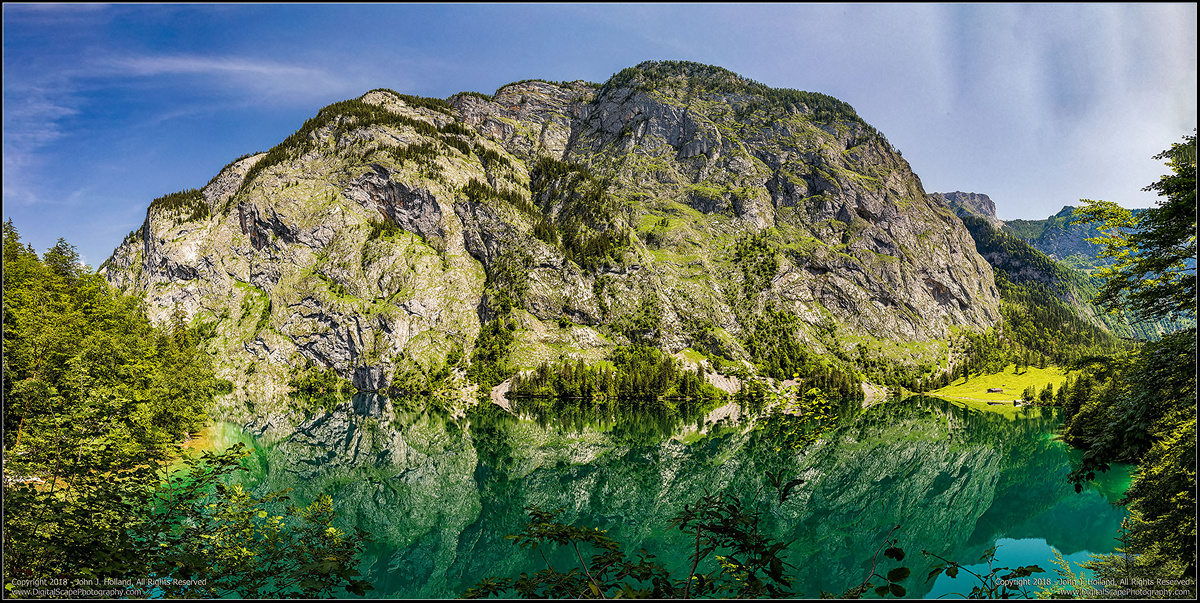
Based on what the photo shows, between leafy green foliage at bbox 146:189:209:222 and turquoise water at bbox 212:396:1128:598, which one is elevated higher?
leafy green foliage at bbox 146:189:209:222

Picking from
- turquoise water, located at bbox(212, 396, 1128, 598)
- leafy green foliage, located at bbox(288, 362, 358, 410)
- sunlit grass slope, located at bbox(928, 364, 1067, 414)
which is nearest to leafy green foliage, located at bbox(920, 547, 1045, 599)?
turquoise water, located at bbox(212, 396, 1128, 598)

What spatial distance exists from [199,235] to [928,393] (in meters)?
267

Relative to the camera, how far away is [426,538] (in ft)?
127

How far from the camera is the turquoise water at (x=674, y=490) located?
35375 millimetres

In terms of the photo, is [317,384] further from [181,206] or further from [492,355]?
[181,206]

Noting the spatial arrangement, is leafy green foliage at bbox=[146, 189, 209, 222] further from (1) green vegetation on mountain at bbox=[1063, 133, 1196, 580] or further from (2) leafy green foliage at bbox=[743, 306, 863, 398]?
(1) green vegetation on mountain at bbox=[1063, 133, 1196, 580]

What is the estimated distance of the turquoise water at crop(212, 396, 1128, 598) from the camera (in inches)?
1393

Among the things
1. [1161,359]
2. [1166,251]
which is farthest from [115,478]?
[1166,251]

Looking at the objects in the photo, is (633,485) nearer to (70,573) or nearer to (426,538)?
(426,538)

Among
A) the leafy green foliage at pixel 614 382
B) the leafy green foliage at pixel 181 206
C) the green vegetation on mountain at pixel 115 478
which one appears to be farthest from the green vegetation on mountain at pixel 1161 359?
the leafy green foliage at pixel 181 206

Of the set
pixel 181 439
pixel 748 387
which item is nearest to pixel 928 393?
pixel 748 387

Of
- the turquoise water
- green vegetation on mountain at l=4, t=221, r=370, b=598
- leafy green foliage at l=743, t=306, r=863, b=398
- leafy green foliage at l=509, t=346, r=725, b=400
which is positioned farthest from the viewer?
leafy green foliage at l=743, t=306, r=863, b=398

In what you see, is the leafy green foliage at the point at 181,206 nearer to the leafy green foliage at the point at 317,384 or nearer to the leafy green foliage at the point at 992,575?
the leafy green foliage at the point at 317,384

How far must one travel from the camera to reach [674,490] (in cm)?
5112
